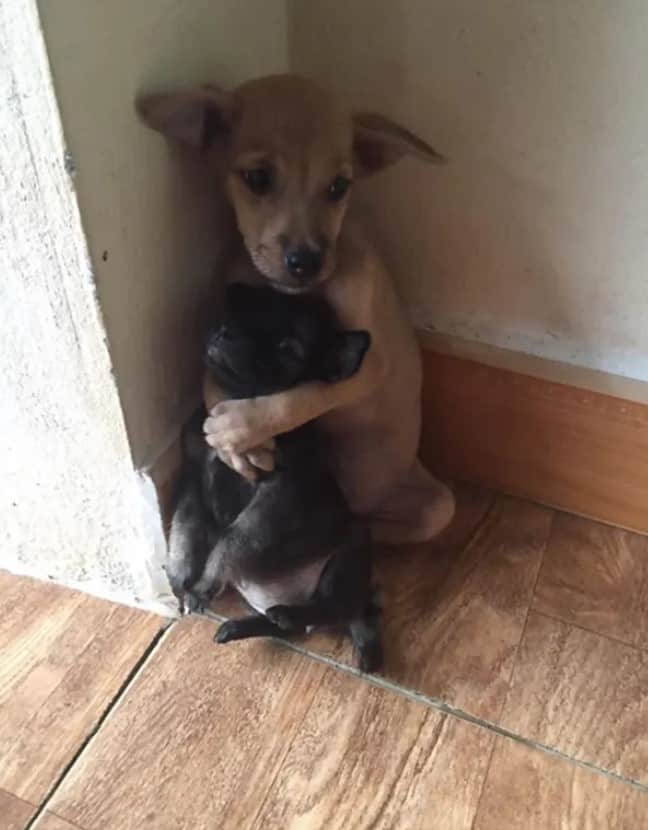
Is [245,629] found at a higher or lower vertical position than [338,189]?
lower

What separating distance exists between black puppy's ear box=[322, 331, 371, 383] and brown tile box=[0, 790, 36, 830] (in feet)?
1.87

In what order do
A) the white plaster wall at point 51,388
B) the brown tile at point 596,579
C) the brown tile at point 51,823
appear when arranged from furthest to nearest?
the brown tile at point 596,579
the brown tile at point 51,823
the white plaster wall at point 51,388

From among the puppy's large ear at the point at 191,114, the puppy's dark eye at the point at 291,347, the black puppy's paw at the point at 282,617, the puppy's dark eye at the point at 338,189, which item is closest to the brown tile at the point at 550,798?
the black puppy's paw at the point at 282,617

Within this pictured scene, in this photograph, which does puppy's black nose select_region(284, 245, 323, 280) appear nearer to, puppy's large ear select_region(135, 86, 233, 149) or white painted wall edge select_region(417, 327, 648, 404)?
puppy's large ear select_region(135, 86, 233, 149)

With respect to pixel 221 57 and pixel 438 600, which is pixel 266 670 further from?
pixel 221 57

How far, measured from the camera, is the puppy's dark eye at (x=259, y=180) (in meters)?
0.94

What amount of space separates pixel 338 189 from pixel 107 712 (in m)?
0.67

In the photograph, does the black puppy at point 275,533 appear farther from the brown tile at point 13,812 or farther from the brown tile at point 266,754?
the brown tile at point 13,812

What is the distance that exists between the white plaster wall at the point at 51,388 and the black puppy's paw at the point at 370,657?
27cm

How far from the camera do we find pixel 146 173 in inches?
35.7

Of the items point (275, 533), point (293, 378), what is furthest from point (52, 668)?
point (293, 378)

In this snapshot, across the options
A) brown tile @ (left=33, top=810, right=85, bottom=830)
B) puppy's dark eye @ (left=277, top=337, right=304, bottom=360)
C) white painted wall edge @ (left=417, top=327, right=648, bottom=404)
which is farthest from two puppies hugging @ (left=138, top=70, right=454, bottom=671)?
brown tile @ (left=33, top=810, right=85, bottom=830)

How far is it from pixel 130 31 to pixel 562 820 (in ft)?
3.01

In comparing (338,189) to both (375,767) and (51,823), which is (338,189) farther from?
(51,823)
